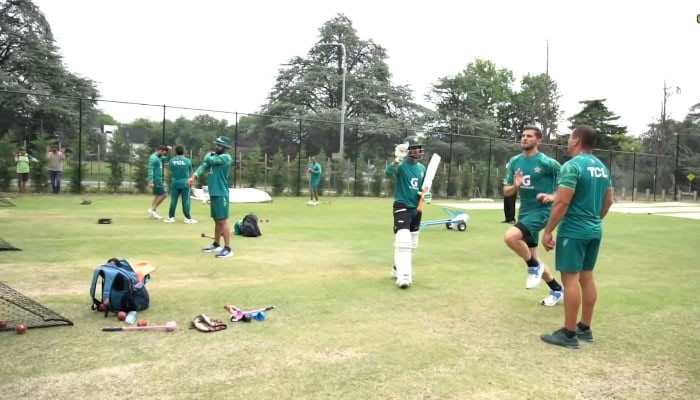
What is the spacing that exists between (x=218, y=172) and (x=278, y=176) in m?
18.3

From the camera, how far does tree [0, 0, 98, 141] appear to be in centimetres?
3172

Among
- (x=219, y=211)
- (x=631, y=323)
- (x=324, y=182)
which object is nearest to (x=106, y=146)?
(x=324, y=182)

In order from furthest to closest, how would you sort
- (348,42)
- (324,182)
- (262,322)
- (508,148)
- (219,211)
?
1. (348,42)
2. (508,148)
3. (324,182)
4. (219,211)
5. (262,322)

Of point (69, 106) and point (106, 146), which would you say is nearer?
point (106, 146)

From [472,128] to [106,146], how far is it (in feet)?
118

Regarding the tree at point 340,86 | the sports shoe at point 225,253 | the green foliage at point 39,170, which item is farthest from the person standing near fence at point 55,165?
the tree at point 340,86

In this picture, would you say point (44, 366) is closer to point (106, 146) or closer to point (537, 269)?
point (537, 269)

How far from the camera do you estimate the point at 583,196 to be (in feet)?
14.9

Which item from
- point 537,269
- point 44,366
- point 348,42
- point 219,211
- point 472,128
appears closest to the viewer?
point 44,366

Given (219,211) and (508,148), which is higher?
(508,148)

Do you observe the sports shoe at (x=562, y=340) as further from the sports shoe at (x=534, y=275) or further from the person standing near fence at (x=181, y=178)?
the person standing near fence at (x=181, y=178)

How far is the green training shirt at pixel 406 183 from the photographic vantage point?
7.13 m

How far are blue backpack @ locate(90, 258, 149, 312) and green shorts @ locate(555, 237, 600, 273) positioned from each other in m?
3.93

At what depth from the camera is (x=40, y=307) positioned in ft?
17.1
